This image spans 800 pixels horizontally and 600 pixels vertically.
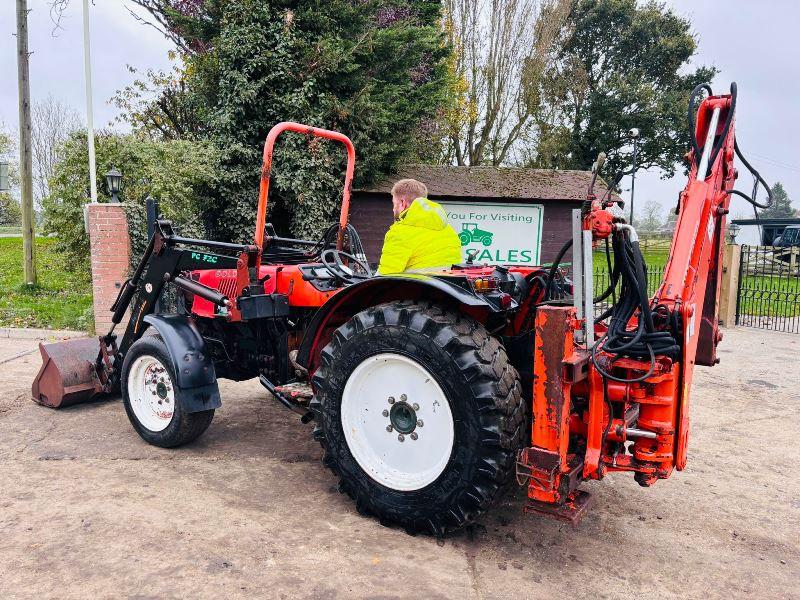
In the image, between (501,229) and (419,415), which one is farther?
(501,229)

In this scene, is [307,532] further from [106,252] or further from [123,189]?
[123,189]

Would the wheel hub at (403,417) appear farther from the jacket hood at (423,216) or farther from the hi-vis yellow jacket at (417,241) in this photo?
the jacket hood at (423,216)

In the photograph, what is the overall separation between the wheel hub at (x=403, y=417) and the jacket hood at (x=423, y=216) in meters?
1.01

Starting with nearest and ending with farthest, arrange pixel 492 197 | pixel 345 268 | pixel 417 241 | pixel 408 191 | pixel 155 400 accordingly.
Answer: pixel 417 241 < pixel 408 191 < pixel 345 268 < pixel 155 400 < pixel 492 197

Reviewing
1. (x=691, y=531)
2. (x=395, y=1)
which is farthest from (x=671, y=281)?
(x=395, y=1)

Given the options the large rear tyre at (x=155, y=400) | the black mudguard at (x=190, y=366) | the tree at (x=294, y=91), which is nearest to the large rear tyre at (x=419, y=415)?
the black mudguard at (x=190, y=366)

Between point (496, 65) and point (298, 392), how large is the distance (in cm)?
1932

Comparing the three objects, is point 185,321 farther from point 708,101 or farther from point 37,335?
point 37,335

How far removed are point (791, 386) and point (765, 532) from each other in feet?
13.0

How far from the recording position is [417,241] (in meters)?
3.45

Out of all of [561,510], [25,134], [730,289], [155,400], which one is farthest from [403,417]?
[25,134]

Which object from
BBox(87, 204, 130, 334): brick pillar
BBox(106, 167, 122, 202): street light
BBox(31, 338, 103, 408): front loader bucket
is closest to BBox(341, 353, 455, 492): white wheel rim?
BBox(31, 338, 103, 408): front loader bucket

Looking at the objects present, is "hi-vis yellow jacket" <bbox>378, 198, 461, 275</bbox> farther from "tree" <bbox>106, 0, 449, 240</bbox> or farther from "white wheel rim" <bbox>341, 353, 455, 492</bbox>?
"tree" <bbox>106, 0, 449, 240</bbox>

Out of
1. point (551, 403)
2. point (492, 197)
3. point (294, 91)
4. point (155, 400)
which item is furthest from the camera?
point (492, 197)
